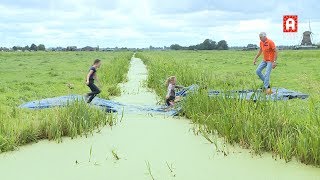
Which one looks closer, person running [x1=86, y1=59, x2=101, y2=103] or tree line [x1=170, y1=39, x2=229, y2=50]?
person running [x1=86, y1=59, x2=101, y2=103]

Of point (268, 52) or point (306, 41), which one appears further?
point (306, 41)

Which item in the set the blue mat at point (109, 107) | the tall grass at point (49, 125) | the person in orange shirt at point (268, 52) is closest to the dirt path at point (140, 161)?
the tall grass at point (49, 125)

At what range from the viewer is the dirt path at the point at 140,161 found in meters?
5.16

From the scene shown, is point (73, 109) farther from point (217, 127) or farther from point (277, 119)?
point (277, 119)

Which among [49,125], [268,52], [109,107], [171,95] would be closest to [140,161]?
[49,125]

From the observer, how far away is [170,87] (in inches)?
393

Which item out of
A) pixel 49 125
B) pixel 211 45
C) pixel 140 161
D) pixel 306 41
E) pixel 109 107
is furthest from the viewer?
pixel 211 45

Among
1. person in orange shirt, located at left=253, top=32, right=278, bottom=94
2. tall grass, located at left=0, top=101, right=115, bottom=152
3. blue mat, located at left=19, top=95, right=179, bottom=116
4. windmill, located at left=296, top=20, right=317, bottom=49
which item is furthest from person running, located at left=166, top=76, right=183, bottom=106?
windmill, located at left=296, top=20, right=317, bottom=49

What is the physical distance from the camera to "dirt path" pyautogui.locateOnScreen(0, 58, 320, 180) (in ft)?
16.9

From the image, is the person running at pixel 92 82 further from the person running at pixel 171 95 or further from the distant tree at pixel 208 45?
the distant tree at pixel 208 45

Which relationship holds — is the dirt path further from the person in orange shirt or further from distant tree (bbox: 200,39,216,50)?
distant tree (bbox: 200,39,216,50)

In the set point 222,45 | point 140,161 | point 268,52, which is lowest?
point 140,161

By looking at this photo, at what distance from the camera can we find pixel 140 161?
575 centimetres

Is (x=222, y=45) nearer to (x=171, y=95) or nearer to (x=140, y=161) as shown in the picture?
(x=171, y=95)
